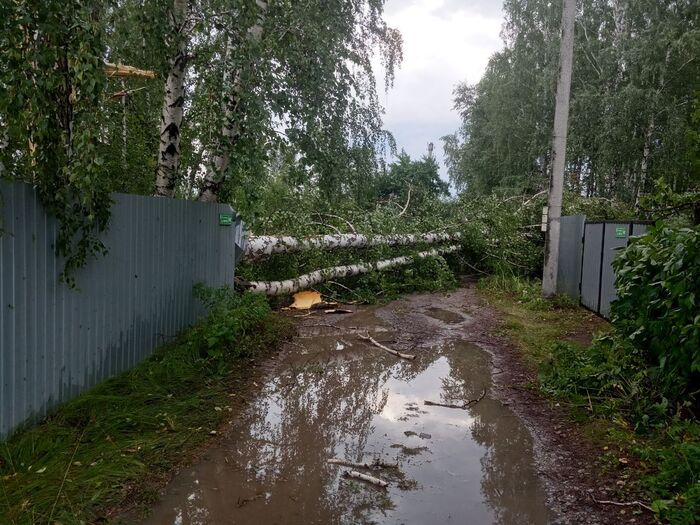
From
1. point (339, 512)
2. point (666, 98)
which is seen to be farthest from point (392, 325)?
point (666, 98)

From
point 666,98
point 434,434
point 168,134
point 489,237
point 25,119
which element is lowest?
point 434,434

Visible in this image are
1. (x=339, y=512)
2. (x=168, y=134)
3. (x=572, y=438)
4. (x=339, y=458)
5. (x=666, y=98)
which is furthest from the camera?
(x=666, y=98)

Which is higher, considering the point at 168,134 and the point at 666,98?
the point at 666,98

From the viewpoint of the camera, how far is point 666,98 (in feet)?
58.4

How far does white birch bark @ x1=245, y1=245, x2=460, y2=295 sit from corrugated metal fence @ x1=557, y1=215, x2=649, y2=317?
3494 millimetres

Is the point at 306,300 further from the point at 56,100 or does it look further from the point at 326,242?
the point at 56,100

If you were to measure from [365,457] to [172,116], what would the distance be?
4581mm

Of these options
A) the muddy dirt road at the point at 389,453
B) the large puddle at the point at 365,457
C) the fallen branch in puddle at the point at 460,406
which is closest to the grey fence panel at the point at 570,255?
the muddy dirt road at the point at 389,453

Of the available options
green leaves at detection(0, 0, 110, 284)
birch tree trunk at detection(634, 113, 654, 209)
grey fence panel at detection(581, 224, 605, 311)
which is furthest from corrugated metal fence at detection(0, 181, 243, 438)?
birch tree trunk at detection(634, 113, 654, 209)

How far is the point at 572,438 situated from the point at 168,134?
5.52m

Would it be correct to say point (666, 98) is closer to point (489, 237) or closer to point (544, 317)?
point (489, 237)

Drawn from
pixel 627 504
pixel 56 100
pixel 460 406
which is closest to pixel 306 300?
pixel 460 406

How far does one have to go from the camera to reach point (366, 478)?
347 cm

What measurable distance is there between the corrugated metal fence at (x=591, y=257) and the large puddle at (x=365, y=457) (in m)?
3.98
